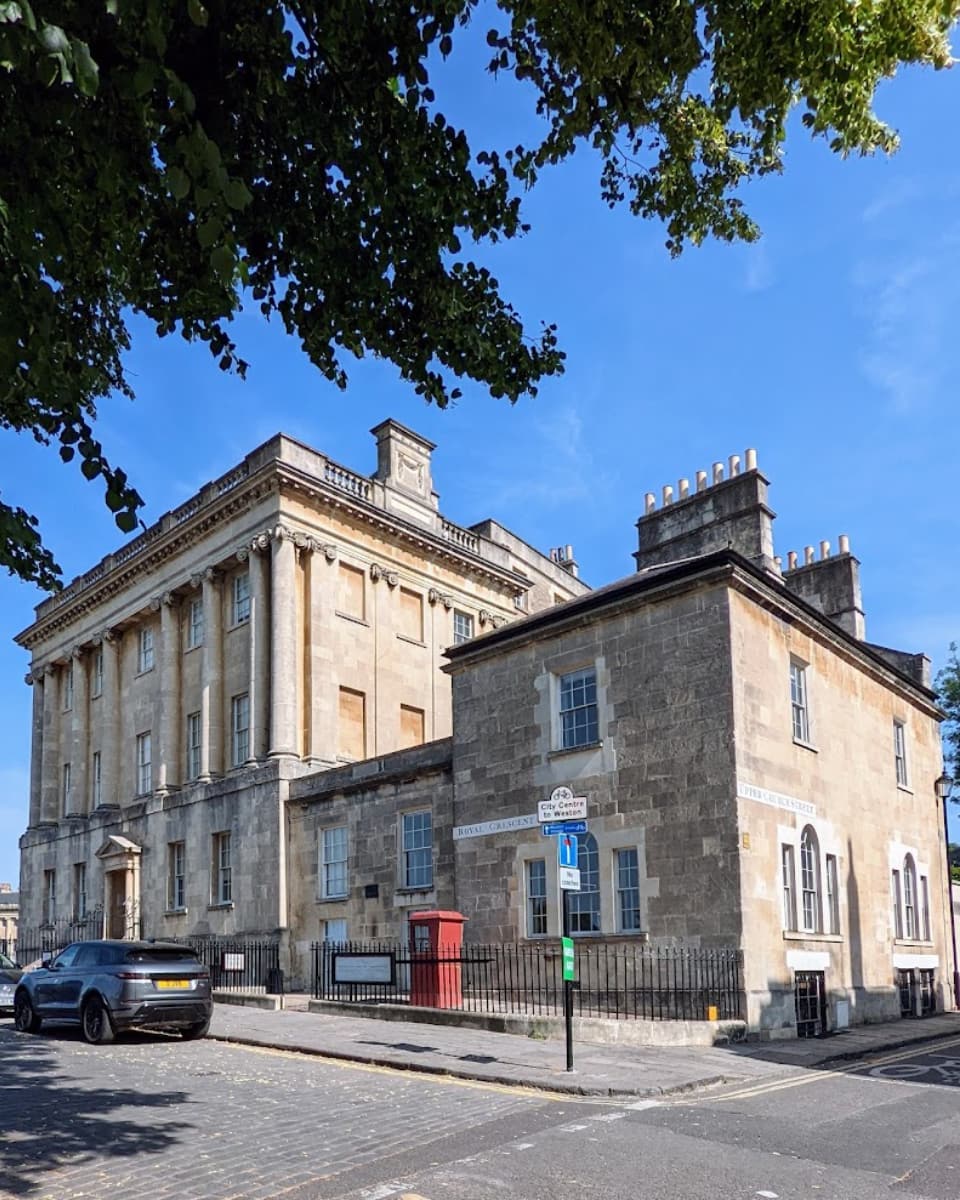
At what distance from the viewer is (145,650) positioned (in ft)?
118

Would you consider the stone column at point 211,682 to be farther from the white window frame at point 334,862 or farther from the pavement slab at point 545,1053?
the pavement slab at point 545,1053

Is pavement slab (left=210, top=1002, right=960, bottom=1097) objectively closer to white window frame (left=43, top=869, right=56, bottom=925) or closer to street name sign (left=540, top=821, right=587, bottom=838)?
street name sign (left=540, top=821, right=587, bottom=838)

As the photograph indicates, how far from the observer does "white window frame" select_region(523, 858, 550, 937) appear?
19672 millimetres

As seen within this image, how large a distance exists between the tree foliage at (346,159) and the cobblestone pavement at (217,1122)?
4.24 m

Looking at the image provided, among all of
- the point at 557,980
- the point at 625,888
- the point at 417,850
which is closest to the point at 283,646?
the point at 417,850

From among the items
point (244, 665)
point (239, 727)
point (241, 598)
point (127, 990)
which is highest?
point (241, 598)

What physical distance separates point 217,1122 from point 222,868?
21385 millimetres

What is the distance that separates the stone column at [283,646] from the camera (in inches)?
1129

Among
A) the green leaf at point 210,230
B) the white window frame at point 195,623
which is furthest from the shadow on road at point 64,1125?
the white window frame at point 195,623

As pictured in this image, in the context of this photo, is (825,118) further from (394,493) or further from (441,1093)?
(394,493)

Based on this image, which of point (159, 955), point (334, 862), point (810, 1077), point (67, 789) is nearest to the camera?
point (810, 1077)

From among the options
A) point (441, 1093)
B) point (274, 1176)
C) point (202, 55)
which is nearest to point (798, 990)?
point (441, 1093)

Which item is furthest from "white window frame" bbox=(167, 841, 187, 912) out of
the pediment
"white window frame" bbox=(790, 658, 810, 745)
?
"white window frame" bbox=(790, 658, 810, 745)

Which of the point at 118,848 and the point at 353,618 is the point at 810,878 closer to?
the point at 353,618
